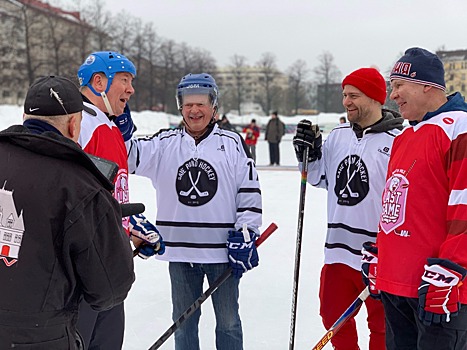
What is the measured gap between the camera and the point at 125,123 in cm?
256

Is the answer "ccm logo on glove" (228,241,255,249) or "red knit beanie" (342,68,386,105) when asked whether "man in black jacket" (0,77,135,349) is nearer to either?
"ccm logo on glove" (228,241,255,249)

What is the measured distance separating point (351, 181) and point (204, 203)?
0.77 metres

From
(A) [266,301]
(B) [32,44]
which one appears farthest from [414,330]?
(B) [32,44]

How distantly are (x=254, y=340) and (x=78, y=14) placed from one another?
41.0 meters

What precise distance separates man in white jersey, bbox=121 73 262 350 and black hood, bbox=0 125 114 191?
1.17 meters

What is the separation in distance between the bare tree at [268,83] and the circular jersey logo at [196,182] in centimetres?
5116

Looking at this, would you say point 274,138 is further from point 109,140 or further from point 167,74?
point 167,74

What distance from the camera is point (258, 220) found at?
2.52 metres

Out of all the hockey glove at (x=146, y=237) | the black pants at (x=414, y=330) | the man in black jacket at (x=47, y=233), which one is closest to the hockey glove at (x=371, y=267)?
the black pants at (x=414, y=330)

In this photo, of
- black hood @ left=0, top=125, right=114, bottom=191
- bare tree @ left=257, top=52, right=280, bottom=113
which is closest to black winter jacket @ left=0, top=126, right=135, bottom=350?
black hood @ left=0, top=125, right=114, bottom=191

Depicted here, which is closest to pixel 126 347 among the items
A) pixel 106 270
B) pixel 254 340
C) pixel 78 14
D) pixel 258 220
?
pixel 254 340

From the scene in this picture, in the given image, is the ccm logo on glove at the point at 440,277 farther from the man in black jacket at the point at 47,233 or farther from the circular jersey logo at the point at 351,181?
the man in black jacket at the point at 47,233

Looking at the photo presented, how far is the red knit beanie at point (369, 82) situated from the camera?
2545 millimetres

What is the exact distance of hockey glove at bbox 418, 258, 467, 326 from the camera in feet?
5.52
